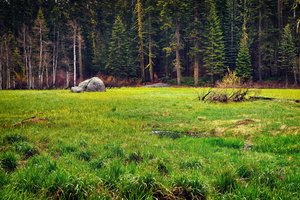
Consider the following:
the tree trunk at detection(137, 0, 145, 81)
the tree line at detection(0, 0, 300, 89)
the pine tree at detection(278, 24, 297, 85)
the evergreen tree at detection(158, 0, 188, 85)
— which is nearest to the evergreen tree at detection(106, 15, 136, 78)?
the tree line at detection(0, 0, 300, 89)

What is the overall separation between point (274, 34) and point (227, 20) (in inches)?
400

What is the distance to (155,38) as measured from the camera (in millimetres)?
71125

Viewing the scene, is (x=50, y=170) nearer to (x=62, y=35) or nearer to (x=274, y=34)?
(x=274, y=34)

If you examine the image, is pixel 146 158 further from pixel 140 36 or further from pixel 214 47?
pixel 140 36

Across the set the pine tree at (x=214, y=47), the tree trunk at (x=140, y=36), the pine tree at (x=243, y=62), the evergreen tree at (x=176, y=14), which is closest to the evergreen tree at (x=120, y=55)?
the tree trunk at (x=140, y=36)

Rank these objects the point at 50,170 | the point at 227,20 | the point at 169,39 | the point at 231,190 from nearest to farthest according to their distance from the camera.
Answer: the point at 231,190 → the point at 50,170 → the point at 227,20 → the point at 169,39

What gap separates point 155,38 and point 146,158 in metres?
66.1

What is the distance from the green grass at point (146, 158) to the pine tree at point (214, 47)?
3932cm

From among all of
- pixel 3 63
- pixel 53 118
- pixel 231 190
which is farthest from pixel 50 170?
pixel 3 63

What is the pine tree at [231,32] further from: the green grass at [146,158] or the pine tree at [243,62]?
the green grass at [146,158]

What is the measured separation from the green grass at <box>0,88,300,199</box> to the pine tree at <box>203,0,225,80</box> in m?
39.3

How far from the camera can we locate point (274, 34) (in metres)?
58.5

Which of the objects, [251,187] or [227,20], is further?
[227,20]

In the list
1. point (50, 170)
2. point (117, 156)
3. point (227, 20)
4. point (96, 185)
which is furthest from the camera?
point (227, 20)
